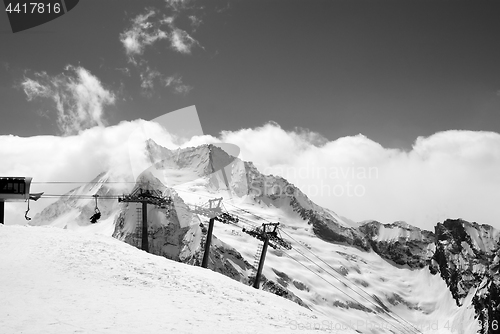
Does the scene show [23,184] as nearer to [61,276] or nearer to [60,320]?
[61,276]

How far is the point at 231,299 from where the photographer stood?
2662 cm

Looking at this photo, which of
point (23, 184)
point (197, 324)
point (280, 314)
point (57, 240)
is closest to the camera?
point (197, 324)

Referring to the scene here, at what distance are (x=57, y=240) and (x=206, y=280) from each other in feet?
42.4

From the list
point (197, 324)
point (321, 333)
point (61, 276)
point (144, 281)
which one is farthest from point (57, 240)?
point (321, 333)

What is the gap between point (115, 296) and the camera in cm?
2388

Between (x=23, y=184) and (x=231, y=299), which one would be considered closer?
(x=231, y=299)

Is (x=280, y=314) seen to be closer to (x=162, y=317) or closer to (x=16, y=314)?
(x=162, y=317)

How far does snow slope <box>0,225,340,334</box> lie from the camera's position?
19906 mm

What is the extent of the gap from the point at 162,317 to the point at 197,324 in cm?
179

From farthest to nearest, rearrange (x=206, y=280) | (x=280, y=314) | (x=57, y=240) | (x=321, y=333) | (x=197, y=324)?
(x=57, y=240) < (x=206, y=280) < (x=280, y=314) < (x=321, y=333) < (x=197, y=324)

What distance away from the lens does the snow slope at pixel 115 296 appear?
19906mm

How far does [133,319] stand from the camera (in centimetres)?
2059

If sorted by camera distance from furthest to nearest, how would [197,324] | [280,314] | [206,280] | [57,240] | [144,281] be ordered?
1. [57,240]
2. [206,280]
3. [144,281]
4. [280,314]
5. [197,324]

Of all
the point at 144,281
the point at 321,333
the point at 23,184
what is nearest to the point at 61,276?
the point at 144,281
